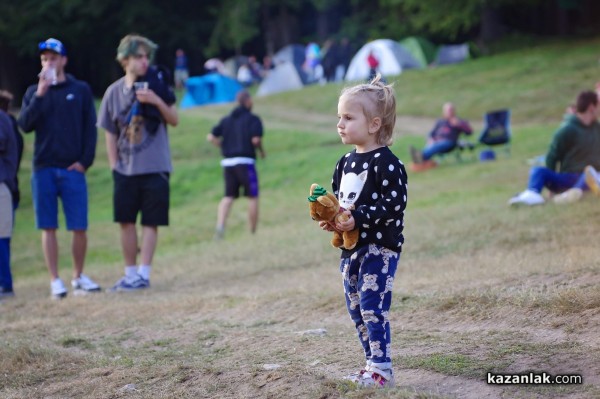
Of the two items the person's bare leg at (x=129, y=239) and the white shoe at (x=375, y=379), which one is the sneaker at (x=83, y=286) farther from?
the white shoe at (x=375, y=379)

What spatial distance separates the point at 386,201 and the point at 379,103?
1.74 ft

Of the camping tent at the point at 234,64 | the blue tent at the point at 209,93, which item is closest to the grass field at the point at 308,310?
the blue tent at the point at 209,93

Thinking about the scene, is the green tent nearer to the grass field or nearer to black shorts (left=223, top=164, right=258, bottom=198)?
Result: the grass field

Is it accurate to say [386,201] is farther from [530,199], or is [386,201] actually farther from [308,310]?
[530,199]

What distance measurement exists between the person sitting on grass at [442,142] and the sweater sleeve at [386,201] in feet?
49.5

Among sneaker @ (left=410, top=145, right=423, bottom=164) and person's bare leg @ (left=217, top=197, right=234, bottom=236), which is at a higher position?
sneaker @ (left=410, top=145, right=423, bottom=164)

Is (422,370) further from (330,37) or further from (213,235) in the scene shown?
(330,37)

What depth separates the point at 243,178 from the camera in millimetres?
13828

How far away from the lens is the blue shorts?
9281 millimetres

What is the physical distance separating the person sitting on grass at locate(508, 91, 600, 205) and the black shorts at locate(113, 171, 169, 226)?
5006mm

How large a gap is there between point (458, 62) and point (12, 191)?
32.2 m

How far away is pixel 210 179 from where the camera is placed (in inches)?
909

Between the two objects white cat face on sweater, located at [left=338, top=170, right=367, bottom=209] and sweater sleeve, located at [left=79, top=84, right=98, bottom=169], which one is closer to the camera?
white cat face on sweater, located at [left=338, top=170, right=367, bottom=209]

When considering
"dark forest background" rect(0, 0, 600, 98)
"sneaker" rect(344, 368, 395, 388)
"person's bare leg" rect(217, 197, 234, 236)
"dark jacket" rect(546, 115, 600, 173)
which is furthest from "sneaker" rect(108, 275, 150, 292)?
"dark forest background" rect(0, 0, 600, 98)
